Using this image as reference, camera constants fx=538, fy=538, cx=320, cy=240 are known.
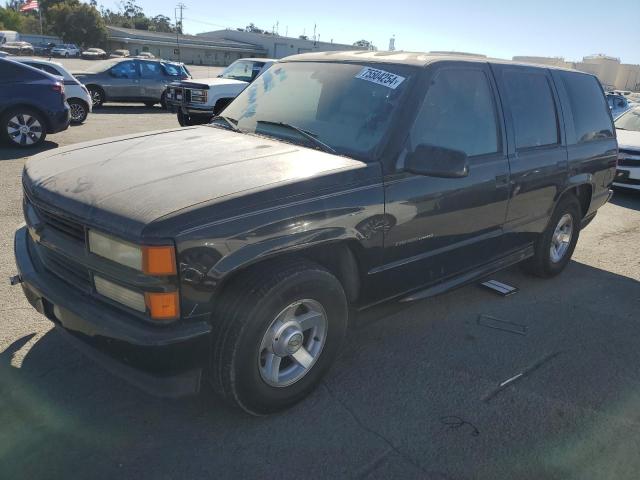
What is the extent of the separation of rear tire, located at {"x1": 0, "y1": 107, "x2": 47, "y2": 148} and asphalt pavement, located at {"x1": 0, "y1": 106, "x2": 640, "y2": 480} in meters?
6.05

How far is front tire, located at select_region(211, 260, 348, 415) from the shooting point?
2541 mm

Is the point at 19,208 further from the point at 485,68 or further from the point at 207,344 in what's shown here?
the point at 485,68

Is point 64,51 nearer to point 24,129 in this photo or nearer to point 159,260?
point 24,129

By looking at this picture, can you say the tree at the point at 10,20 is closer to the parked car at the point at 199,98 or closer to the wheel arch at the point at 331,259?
the parked car at the point at 199,98

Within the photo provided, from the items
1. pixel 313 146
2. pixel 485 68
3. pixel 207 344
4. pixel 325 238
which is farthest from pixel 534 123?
pixel 207 344

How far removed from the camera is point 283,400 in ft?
9.53

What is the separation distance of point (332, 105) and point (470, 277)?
1.61 metres

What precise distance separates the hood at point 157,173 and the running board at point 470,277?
1.07m

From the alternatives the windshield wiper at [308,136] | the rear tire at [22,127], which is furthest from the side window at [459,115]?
the rear tire at [22,127]

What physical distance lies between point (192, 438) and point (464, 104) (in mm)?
2698

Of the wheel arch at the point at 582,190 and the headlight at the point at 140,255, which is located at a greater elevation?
the headlight at the point at 140,255

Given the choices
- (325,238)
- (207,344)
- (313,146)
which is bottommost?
(207,344)

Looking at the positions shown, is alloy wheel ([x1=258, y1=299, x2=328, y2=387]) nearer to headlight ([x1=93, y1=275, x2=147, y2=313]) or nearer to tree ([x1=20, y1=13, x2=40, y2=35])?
headlight ([x1=93, y1=275, x2=147, y2=313])

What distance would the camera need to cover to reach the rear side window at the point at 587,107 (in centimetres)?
486
